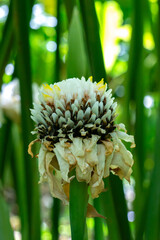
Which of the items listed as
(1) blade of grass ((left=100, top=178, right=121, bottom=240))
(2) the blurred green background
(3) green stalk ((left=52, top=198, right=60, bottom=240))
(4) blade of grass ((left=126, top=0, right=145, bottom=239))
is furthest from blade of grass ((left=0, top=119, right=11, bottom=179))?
(1) blade of grass ((left=100, top=178, right=121, bottom=240))

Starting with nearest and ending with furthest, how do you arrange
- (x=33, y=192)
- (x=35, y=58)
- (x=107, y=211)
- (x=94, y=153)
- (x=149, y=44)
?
(x=94, y=153) < (x=107, y=211) < (x=33, y=192) < (x=149, y=44) < (x=35, y=58)

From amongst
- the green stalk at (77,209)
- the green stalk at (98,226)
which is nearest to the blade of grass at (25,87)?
the green stalk at (98,226)

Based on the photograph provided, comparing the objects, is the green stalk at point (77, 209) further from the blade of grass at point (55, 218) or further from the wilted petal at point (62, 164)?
the blade of grass at point (55, 218)

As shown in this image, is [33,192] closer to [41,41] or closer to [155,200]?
[155,200]

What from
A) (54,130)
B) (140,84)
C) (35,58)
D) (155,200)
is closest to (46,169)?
(54,130)

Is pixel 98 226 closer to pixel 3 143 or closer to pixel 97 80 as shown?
pixel 97 80

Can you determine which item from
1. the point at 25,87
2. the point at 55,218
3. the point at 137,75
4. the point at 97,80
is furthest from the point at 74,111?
the point at 55,218
